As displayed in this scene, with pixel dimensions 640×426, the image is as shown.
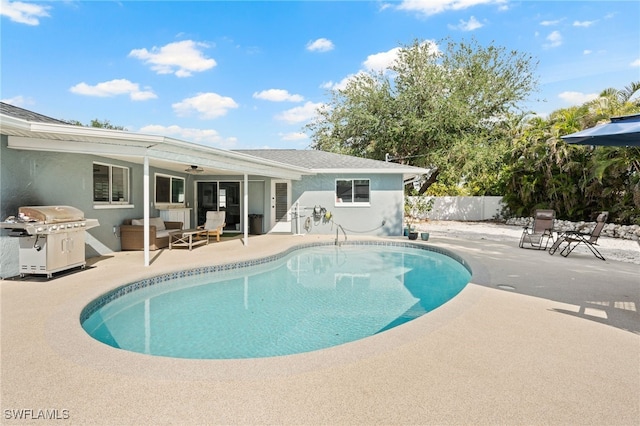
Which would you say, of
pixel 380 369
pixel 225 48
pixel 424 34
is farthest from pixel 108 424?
pixel 424 34

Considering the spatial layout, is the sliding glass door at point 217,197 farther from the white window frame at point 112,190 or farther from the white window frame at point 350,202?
the white window frame at point 112,190

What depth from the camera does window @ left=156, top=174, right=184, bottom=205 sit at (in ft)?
37.0

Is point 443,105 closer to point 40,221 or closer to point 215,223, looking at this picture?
point 215,223

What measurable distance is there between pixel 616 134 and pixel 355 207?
32.1 feet

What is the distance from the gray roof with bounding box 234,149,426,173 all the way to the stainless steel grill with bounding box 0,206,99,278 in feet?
27.5

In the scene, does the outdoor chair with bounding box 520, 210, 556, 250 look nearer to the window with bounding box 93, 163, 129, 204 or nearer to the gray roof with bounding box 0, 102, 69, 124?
the window with bounding box 93, 163, 129, 204

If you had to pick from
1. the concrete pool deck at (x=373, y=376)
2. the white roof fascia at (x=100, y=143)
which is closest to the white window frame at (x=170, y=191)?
the white roof fascia at (x=100, y=143)

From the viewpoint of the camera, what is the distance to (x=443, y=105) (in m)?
20.4

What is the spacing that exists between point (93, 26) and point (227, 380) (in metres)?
17.0

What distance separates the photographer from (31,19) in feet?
44.2

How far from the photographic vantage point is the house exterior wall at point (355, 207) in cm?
1331

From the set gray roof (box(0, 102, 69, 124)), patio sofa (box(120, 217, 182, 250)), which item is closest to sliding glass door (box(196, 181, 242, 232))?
patio sofa (box(120, 217, 182, 250))

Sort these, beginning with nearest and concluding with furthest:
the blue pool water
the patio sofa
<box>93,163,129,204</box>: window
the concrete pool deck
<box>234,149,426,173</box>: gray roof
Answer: the concrete pool deck
the blue pool water
<box>93,163,129,204</box>: window
the patio sofa
<box>234,149,426,173</box>: gray roof

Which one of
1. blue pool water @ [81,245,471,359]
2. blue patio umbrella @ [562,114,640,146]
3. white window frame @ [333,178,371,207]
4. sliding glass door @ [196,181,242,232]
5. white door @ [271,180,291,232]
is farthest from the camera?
sliding glass door @ [196,181,242,232]
